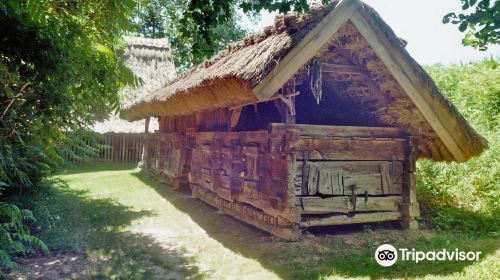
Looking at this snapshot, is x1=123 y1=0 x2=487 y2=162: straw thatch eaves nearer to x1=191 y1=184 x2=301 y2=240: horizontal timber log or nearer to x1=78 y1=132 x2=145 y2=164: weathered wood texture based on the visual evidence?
x1=191 y1=184 x2=301 y2=240: horizontal timber log

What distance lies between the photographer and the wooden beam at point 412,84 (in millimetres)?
4695

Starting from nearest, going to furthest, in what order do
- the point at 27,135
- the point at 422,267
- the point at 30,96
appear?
1. the point at 30,96
2. the point at 27,135
3. the point at 422,267

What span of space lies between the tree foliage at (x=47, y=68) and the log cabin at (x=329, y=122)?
4.90 ft

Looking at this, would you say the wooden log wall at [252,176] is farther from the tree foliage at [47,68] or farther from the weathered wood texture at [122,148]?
the weathered wood texture at [122,148]

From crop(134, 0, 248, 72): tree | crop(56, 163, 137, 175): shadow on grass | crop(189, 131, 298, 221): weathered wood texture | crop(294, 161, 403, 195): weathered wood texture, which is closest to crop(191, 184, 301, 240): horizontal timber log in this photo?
crop(189, 131, 298, 221): weathered wood texture

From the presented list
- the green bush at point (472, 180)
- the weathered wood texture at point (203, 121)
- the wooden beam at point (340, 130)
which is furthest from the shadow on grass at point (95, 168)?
the green bush at point (472, 180)

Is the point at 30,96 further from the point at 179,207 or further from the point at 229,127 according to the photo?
the point at 179,207

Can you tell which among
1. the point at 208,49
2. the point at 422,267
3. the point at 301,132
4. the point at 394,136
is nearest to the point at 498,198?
the point at 394,136

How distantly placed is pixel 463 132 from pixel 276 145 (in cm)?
269

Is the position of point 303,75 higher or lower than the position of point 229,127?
higher

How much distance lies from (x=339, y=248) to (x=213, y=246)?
1.69m

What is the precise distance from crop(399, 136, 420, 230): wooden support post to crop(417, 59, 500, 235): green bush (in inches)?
20.0

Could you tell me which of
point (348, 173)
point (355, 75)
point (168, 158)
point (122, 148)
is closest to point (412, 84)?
point (355, 75)

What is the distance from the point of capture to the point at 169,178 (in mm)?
10273
